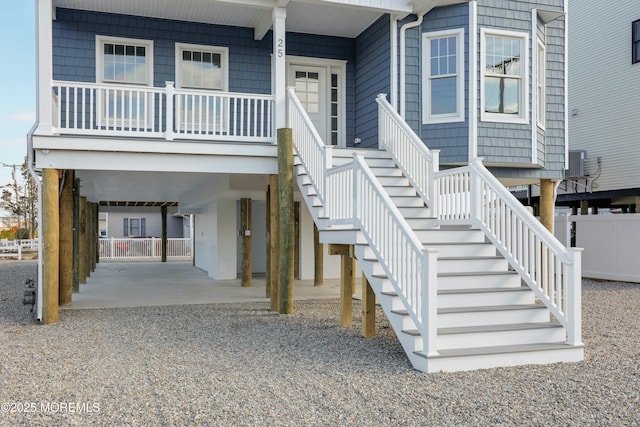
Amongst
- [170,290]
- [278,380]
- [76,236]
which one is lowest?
[170,290]

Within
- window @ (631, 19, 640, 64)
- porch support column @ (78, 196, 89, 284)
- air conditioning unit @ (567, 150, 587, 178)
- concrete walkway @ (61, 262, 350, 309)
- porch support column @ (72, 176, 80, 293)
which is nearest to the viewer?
concrete walkway @ (61, 262, 350, 309)

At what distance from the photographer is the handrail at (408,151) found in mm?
8695

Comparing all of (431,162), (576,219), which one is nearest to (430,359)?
(431,162)

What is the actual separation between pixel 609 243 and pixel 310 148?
1061 centimetres

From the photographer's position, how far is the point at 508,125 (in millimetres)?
10547

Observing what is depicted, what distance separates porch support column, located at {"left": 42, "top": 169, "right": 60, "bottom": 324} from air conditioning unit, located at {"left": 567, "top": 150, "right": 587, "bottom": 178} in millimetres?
16364

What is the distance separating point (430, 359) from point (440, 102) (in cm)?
619

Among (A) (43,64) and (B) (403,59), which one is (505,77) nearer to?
(B) (403,59)

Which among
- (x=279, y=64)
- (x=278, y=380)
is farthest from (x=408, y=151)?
(x=278, y=380)

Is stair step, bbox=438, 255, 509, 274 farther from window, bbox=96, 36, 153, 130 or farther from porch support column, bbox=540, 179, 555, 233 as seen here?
window, bbox=96, 36, 153, 130

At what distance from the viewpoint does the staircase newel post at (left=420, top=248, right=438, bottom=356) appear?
5.66 metres

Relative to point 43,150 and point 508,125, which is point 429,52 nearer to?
point 508,125

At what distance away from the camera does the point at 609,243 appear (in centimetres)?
1555

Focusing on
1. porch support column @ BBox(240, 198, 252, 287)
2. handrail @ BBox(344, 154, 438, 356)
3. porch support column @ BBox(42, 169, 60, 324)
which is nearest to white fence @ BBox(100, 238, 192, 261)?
porch support column @ BBox(240, 198, 252, 287)
